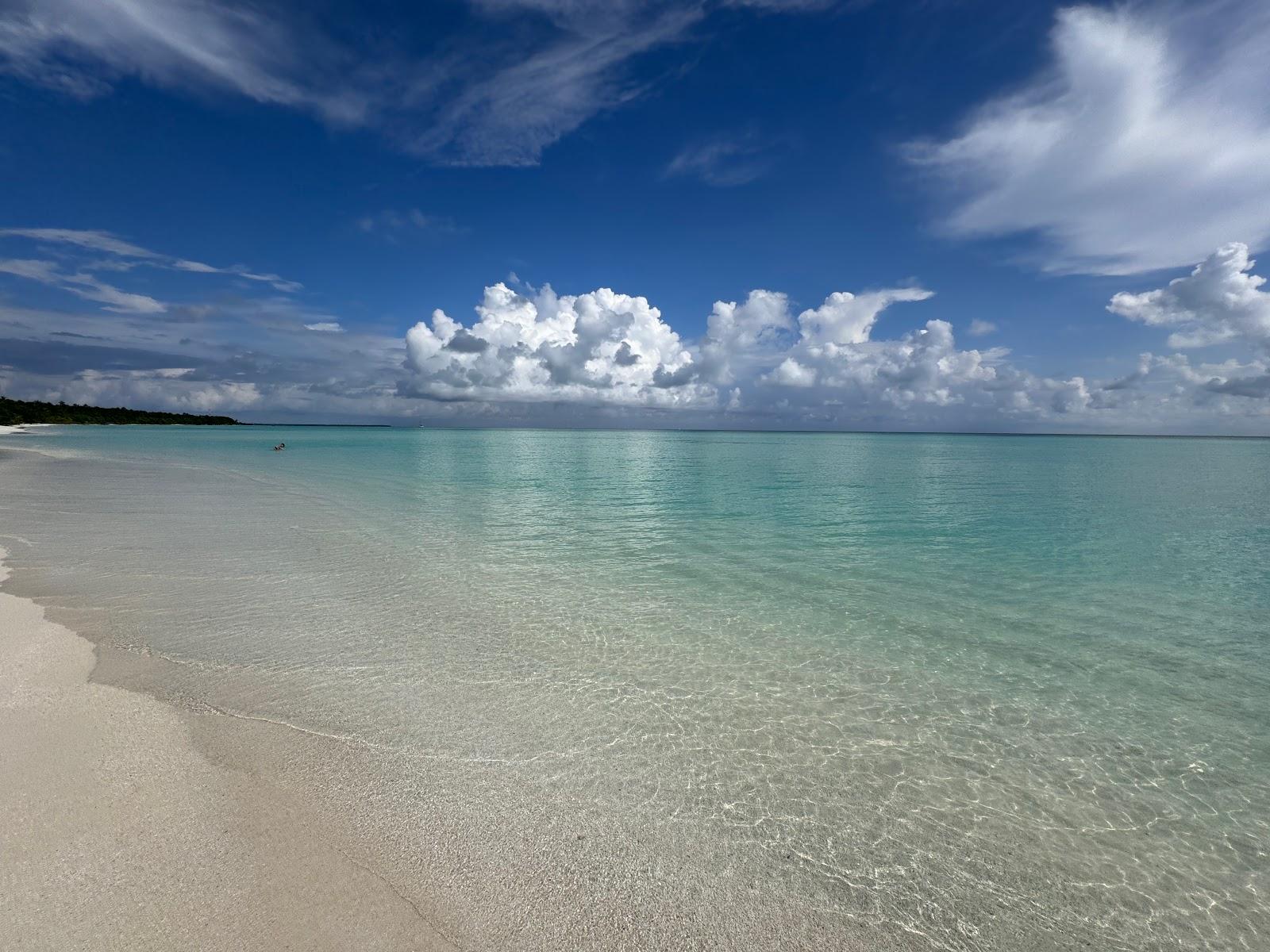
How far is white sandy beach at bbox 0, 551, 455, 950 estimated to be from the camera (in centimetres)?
398

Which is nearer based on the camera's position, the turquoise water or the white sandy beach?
the white sandy beach

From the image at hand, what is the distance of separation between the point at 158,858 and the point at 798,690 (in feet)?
23.5

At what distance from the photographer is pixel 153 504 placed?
25.2m

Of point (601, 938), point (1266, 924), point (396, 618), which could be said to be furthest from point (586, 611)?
point (1266, 924)

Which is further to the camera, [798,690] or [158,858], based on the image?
[798,690]

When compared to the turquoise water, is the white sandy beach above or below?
above

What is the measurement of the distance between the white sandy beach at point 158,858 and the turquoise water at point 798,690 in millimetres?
904

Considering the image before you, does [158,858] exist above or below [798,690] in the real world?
above

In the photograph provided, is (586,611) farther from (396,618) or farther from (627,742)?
(627,742)

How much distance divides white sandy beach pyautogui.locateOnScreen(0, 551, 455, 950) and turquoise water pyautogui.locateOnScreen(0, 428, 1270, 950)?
0.90m

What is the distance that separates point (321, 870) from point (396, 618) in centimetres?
678

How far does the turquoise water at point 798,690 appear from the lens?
4.98m

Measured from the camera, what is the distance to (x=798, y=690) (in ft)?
27.2

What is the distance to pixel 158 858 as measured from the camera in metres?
4.61
